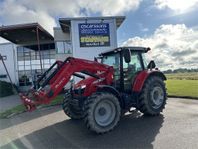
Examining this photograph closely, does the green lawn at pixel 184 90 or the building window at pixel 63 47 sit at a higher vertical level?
the building window at pixel 63 47

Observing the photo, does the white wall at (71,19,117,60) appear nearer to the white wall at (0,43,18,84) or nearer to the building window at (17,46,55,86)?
the building window at (17,46,55,86)

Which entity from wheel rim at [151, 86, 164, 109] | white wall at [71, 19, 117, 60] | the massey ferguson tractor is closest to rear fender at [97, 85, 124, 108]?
the massey ferguson tractor

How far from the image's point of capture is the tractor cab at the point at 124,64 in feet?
26.7

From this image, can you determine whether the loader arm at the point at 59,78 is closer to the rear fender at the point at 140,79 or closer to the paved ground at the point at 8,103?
the rear fender at the point at 140,79

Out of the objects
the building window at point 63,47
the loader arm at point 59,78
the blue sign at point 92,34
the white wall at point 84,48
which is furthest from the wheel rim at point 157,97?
the building window at point 63,47

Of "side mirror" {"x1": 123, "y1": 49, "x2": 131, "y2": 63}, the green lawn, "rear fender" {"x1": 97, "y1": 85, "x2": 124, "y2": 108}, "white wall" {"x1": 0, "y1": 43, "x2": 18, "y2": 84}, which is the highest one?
"white wall" {"x1": 0, "y1": 43, "x2": 18, "y2": 84}

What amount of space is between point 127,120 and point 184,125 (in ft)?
6.40

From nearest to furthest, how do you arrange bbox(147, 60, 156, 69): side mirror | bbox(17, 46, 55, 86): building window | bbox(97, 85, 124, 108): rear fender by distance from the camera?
bbox(97, 85, 124, 108): rear fender
bbox(147, 60, 156, 69): side mirror
bbox(17, 46, 55, 86): building window

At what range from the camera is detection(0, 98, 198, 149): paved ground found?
19.1ft

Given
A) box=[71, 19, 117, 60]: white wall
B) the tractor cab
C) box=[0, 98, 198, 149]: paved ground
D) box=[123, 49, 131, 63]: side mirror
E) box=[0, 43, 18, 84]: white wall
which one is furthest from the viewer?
box=[0, 43, 18, 84]: white wall

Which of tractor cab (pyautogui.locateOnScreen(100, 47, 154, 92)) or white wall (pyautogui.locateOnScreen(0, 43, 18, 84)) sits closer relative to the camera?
tractor cab (pyautogui.locateOnScreen(100, 47, 154, 92))

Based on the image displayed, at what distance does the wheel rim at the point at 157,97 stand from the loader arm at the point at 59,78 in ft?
6.15

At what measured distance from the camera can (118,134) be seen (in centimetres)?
666

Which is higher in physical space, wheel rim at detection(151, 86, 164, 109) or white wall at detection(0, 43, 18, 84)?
white wall at detection(0, 43, 18, 84)
